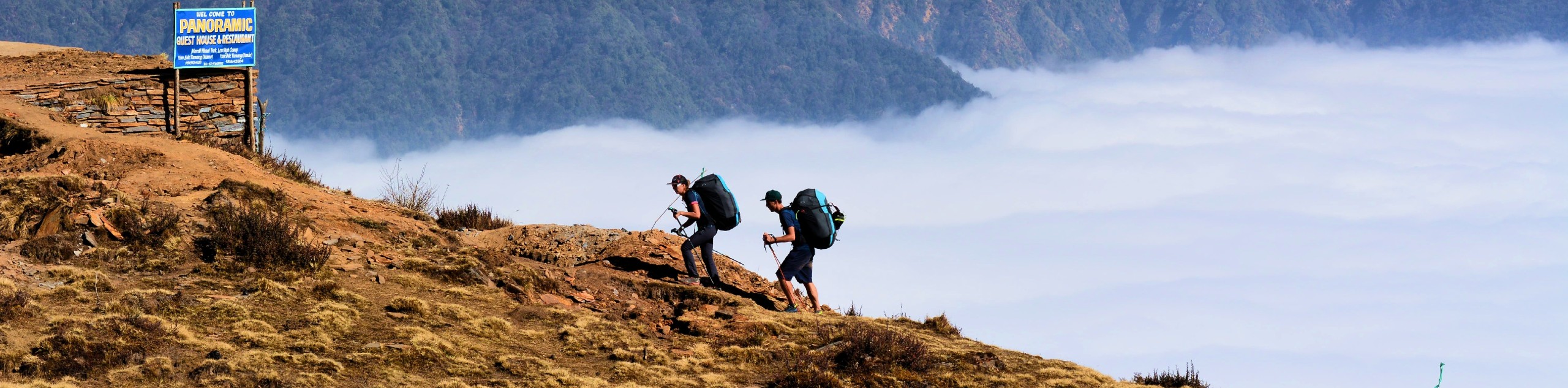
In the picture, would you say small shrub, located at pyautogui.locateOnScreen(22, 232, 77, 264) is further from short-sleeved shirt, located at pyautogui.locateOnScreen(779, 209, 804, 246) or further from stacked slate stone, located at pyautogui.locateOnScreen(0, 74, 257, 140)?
stacked slate stone, located at pyautogui.locateOnScreen(0, 74, 257, 140)

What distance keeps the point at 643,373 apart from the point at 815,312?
3062 millimetres

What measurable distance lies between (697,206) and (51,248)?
642 centimetres

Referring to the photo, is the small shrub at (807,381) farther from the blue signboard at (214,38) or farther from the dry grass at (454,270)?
the blue signboard at (214,38)

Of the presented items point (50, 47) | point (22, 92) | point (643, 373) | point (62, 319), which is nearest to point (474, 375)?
point (643, 373)

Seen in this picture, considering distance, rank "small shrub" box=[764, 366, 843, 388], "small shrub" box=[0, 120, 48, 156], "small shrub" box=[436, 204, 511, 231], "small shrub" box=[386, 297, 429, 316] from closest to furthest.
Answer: "small shrub" box=[764, 366, 843, 388], "small shrub" box=[386, 297, 429, 316], "small shrub" box=[436, 204, 511, 231], "small shrub" box=[0, 120, 48, 156]

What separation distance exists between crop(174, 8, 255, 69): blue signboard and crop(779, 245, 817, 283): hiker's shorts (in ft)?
37.3

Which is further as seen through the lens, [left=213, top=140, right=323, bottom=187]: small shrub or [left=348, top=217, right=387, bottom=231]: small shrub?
[left=213, top=140, right=323, bottom=187]: small shrub

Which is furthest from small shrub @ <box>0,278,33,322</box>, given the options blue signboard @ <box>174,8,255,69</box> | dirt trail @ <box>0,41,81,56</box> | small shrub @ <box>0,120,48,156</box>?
dirt trail @ <box>0,41,81,56</box>

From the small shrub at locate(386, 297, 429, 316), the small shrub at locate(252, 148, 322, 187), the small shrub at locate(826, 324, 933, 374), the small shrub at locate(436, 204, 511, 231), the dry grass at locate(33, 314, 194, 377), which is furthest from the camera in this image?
the small shrub at locate(252, 148, 322, 187)

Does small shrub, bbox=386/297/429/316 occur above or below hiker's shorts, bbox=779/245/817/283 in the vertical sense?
below

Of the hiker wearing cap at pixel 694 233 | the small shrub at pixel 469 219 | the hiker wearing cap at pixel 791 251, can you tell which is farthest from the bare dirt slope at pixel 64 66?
the hiker wearing cap at pixel 791 251

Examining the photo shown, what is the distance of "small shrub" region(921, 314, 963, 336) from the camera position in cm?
1543

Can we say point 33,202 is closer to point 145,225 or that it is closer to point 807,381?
point 145,225

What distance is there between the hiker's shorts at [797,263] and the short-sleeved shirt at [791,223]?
65 millimetres
